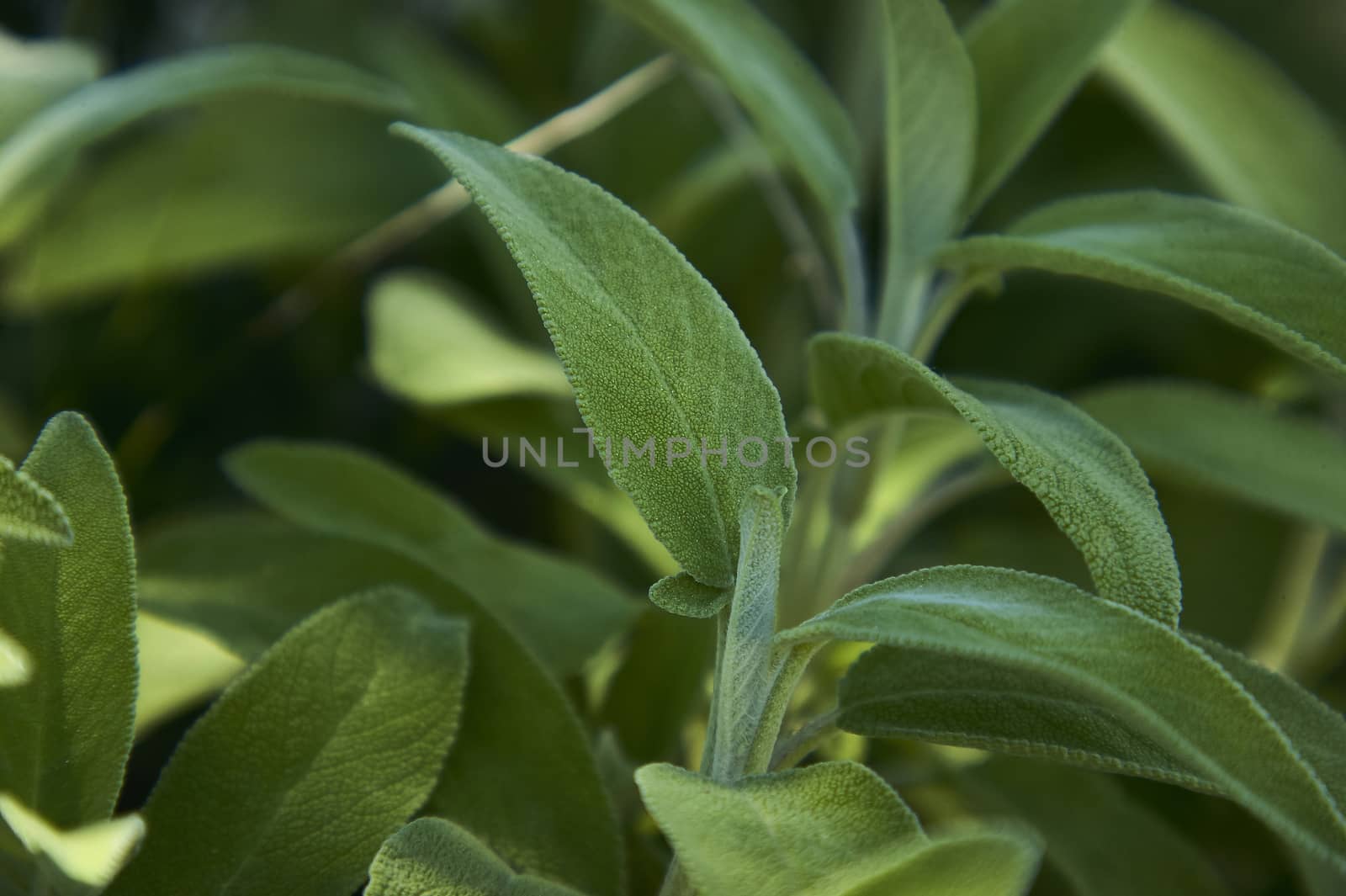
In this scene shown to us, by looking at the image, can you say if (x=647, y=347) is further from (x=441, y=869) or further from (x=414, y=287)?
(x=414, y=287)

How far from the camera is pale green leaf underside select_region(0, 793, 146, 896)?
0.85 ft

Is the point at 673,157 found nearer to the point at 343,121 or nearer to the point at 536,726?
the point at 343,121

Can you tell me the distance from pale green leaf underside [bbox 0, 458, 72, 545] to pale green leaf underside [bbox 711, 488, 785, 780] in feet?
0.49

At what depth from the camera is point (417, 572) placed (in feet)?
1.34

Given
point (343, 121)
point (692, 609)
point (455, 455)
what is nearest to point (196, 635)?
point (692, 609)

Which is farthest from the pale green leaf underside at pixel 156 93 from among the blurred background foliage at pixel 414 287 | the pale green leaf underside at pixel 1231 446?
the pale green leaf underside at pixel 1231 446

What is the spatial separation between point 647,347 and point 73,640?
0.17 metres

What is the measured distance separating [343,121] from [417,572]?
45 cm

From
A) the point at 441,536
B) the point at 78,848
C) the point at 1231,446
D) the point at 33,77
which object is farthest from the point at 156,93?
the point at 1231,446

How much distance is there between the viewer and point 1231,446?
1.56ft

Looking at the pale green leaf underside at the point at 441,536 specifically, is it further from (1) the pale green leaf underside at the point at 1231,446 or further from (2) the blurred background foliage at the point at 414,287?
(1) the pale green leaf underside at the point at 1231,446

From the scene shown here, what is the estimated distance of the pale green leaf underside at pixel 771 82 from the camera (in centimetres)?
44

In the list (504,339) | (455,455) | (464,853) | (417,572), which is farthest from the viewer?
(455,455)

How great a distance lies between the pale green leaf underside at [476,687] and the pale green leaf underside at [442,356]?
9 cm
